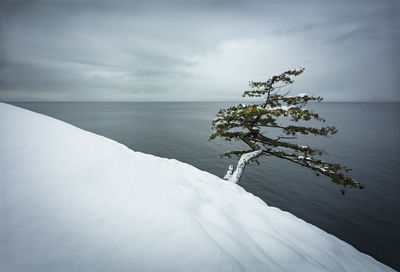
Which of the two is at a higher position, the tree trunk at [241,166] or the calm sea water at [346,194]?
the tree trunk at [241,166]

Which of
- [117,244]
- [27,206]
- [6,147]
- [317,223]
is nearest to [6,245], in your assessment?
[27,206]

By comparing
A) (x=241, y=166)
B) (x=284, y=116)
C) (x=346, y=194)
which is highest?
(x=284, y=116)

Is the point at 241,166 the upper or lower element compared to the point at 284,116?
lower

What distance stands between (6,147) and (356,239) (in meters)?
19.4

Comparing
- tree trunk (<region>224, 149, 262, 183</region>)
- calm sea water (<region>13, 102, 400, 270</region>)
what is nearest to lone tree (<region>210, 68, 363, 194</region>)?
tree trunk (<region>224, 149, 262, 183</region>)

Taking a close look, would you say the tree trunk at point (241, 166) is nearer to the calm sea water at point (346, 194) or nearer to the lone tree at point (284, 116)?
the lone tree at point (284, 116)

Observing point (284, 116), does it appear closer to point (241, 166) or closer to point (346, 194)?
point (241, 166)

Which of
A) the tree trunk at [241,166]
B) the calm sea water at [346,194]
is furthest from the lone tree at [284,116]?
the calm sea water at [346,194]

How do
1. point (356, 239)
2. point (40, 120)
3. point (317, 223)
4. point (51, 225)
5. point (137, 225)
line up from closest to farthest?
1. point (51, 225)
2. point (137, 225)
3. point (40, 120)
4. point (356, 239)
5. point (317, 223)

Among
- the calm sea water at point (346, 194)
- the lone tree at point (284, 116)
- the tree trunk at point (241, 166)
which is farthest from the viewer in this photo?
the calm sea water at point (346, 194)

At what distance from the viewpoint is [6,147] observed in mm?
2781

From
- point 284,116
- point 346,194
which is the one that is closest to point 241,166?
point 284,116

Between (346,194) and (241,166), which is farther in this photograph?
(346,194)

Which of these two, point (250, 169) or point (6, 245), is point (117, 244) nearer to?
point (6, 245)
